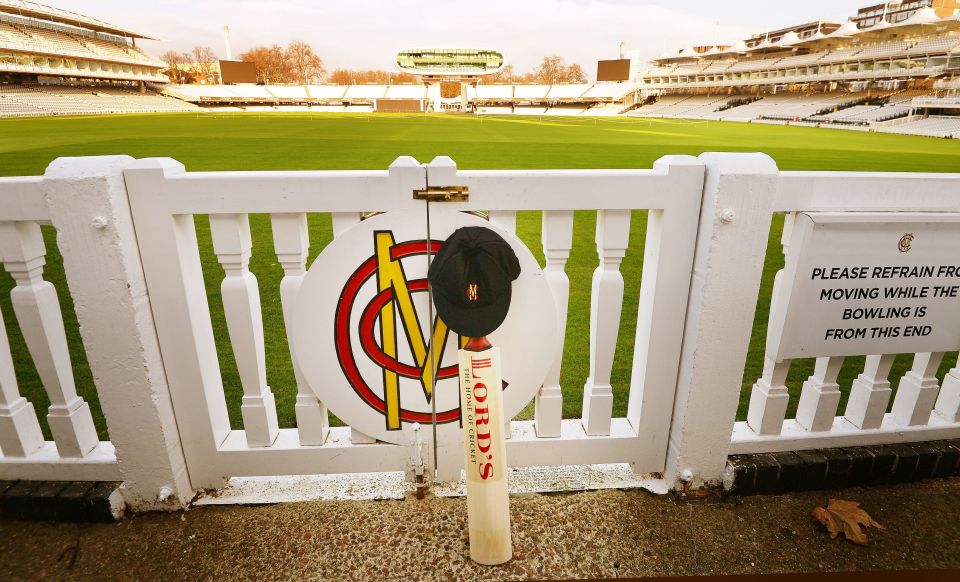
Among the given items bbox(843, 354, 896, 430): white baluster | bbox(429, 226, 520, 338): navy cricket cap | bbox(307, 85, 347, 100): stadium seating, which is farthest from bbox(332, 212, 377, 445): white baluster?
bbox(307, 85, 347, 100): stadium seating

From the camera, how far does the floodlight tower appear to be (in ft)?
297

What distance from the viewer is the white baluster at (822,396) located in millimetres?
2045

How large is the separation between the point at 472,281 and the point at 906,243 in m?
1.53

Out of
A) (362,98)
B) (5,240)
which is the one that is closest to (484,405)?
(5,240)

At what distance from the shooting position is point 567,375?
3.30m

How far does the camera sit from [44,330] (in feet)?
5.74

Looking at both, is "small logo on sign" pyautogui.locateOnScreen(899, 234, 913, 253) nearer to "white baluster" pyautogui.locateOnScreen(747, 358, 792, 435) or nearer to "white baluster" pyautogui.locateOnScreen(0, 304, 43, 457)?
"white baluster" pyautogui.locateOnScreen(747, 358, 792, 435)

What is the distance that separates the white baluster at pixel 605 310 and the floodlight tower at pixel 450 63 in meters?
94.3

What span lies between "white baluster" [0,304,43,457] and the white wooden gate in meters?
0.60

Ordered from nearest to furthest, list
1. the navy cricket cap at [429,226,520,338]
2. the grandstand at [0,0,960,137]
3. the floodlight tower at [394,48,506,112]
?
1. the navy cricket cap at [429,226,520,338]
2. the grandstand at [0,0,960,137]
3. the floodlight tower at [394,48,506,112]

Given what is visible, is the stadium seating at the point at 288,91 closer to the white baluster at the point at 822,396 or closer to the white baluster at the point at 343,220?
the white baluster at the point at 343,220

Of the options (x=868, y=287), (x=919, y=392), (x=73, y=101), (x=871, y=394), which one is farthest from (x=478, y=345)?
(x=73, y=101)

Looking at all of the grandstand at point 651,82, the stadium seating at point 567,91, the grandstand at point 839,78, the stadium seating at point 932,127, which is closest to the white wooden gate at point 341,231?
the stadium seating at point 932,127

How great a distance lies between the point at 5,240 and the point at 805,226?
8.49 ft
